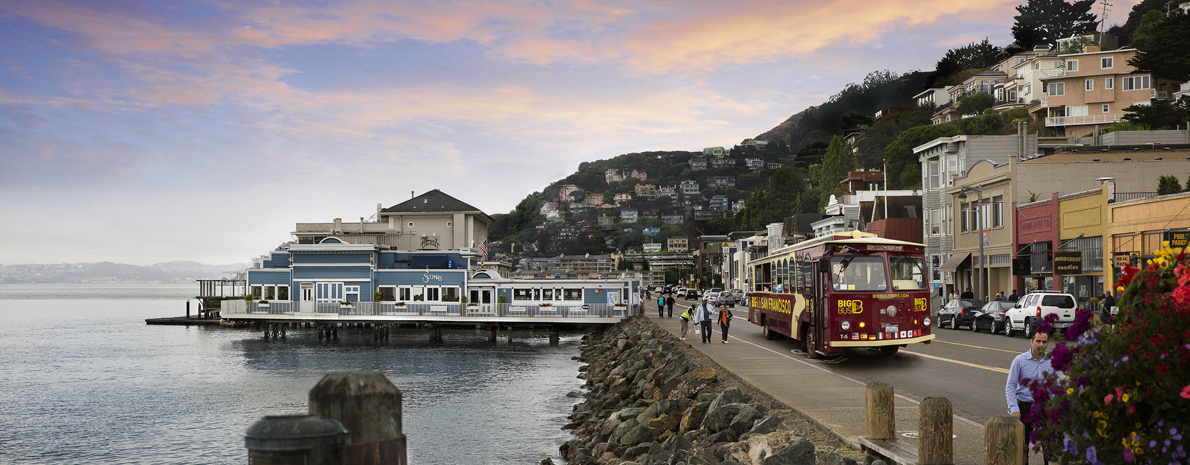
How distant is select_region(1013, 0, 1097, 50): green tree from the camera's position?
12262 centimetres

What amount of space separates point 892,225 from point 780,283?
3815cm

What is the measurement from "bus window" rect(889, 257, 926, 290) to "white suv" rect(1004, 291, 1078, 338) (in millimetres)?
10433

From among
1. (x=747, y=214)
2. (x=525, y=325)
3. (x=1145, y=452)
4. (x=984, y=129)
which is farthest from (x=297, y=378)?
(x=747, y=214)

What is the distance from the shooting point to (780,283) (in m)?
28.2

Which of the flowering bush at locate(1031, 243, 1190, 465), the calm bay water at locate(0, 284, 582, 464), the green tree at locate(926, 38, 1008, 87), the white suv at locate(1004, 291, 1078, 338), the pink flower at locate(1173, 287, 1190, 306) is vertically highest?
the green tree at locate(926, 38, 1008, 87)

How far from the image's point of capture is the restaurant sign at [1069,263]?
38.7 m

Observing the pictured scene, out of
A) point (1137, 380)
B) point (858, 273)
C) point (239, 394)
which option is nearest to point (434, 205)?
point (239, 394)

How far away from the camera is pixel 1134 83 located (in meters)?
81.8

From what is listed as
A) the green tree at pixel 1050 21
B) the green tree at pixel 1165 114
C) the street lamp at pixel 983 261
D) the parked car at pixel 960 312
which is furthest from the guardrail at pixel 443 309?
the green tree at pixel 1050 21

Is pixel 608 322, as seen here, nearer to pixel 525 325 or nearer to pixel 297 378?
pixel 525 325

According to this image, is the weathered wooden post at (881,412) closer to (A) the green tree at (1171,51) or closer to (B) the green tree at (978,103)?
(A) the green tree at (1171,51)

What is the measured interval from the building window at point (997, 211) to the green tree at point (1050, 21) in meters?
86.2

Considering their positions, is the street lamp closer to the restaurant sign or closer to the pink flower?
the restaurant sign

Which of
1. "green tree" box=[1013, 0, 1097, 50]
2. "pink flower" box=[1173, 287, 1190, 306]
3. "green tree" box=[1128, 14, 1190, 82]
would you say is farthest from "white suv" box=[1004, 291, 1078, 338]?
"green tree" box=[1013, 0, 1097, 50]
